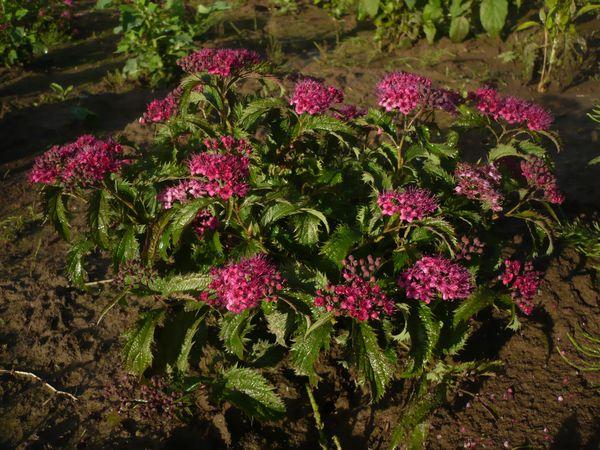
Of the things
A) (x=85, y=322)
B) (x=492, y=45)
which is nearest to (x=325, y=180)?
(x=85, y=322)

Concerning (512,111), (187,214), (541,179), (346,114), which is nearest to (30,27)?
(346,114)

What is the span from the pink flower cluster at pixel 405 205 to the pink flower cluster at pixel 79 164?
136 centimetres

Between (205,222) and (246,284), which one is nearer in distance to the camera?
(246,284)

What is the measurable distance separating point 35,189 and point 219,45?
333cm

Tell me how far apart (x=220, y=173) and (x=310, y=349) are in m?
0.87

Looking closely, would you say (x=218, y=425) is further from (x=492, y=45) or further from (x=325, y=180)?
(x=492, y=45)

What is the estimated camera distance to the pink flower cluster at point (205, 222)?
272 cm

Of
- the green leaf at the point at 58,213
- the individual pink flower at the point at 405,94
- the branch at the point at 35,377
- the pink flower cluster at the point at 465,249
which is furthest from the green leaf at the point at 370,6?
the branch at the point at 35,377

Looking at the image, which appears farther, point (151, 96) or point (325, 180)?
point (151, 96)

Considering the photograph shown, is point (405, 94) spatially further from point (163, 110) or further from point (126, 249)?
point (126, 249)

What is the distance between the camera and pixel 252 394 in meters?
2.50

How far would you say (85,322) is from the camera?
10.7 feet

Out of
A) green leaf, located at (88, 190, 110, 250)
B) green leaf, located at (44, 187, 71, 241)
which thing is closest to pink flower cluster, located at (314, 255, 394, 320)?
green leaf, located at (88, 190, 110, 250)

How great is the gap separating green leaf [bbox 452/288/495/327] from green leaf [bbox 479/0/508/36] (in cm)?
426
